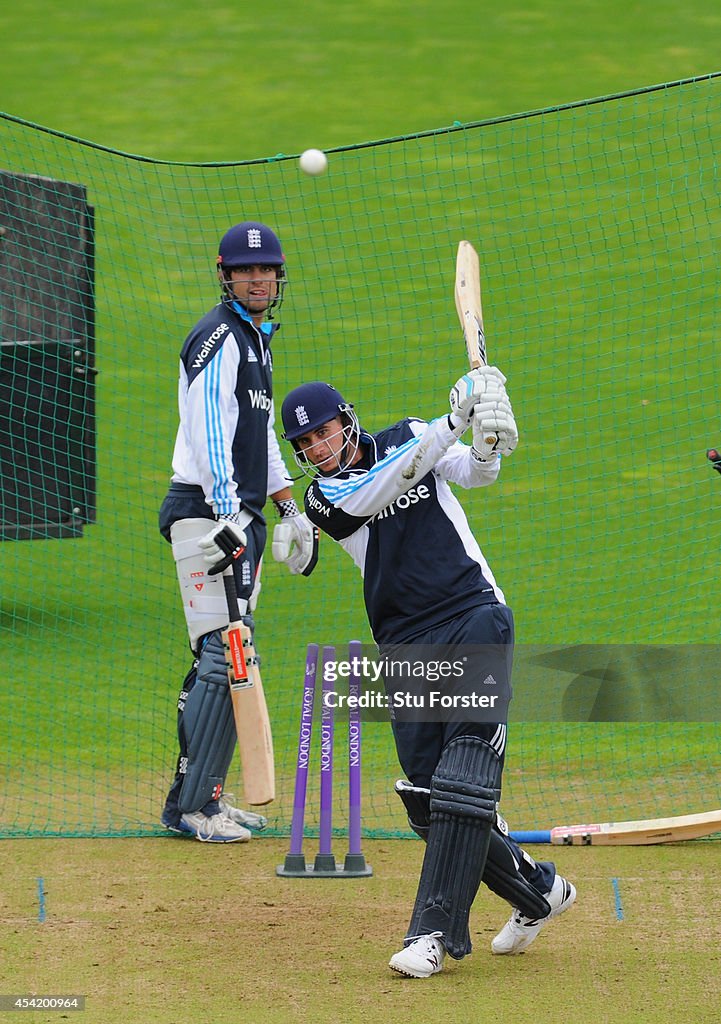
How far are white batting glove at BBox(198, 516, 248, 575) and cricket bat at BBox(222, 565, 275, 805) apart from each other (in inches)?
9.7

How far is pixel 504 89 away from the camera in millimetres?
16328

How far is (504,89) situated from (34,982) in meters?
13.5

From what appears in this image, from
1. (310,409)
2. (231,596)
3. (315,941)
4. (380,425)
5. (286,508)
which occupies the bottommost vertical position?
(315,941)

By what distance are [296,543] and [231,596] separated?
0.56 metres

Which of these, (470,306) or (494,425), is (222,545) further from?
(494,425)

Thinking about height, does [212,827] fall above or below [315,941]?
above

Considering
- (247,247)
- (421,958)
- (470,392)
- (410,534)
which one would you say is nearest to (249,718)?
(410,534)

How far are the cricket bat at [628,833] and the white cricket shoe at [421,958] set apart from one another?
1259 mm

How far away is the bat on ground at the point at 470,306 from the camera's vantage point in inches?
193

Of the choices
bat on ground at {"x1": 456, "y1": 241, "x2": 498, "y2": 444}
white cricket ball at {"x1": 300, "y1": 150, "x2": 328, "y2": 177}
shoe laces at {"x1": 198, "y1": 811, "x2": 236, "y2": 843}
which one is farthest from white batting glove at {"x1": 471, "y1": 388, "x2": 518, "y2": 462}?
white cricket ball at {"x1": 300, "y1": 150, "x2": 328, "y2": 177}

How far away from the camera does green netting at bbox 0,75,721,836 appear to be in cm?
687

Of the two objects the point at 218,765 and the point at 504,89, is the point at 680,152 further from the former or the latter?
the point at 218,765

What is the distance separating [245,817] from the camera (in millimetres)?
6203

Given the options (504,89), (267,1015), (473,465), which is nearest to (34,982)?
(267,1015)
